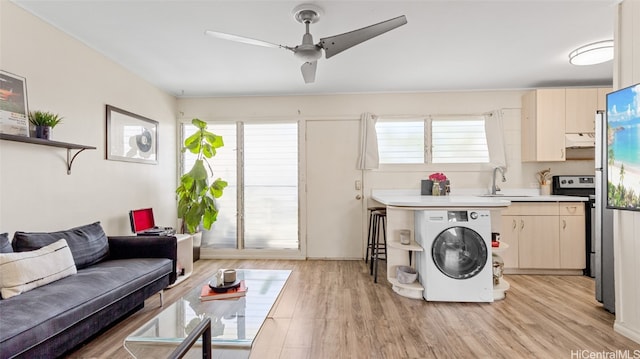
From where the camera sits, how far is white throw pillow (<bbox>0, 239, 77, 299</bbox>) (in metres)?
1.82

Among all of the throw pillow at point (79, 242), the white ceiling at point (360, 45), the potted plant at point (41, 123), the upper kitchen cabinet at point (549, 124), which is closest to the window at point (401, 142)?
the white ceiling at point (360, 45)

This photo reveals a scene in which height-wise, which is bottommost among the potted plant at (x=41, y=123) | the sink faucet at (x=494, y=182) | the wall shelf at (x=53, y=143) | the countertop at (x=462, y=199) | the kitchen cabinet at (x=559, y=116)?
the countertop at (x=462, y=199)

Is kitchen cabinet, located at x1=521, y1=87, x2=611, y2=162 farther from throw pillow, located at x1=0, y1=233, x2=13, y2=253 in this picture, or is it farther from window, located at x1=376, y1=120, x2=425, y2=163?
throw pillow, located at x1=0, y1=233, x2=13, y2=253

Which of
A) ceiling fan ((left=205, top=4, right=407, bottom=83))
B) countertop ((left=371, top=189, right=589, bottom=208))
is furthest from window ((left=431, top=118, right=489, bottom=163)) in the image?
ceiling fan ((left=205, top=4, right=407, bottom=83))

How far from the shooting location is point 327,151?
14.9 feet

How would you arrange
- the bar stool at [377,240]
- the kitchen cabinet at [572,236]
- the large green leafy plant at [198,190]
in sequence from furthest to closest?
the large green leafy plant at [198,190] → the kitchen cabinet at [572,236] → the bar stool at [377,240]

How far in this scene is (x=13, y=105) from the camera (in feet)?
7.32

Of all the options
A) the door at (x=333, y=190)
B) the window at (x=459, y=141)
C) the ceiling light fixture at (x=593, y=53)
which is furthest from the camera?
the door at (x=333, y=190)

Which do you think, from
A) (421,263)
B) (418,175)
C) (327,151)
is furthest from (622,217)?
(327,151)

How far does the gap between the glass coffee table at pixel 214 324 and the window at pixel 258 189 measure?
2.26m

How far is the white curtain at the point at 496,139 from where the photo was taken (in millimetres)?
4195

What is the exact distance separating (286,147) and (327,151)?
634 millimetres

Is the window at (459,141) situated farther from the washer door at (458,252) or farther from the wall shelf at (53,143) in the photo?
the wall shelf at (53,143)

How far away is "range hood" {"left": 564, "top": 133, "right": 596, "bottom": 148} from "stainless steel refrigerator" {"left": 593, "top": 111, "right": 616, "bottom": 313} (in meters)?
1.47
